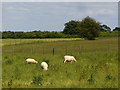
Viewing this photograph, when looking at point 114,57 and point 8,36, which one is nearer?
point 114,57

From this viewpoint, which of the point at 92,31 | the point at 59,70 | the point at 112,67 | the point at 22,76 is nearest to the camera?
the point at 22,76

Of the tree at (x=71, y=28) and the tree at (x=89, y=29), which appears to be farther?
the tree at (x=71, y=28)

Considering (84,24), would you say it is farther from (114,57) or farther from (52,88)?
(52,88)

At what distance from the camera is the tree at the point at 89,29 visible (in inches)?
3649

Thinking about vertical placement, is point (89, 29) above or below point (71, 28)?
below

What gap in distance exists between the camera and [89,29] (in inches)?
3676

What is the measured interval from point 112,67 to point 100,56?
6.28m

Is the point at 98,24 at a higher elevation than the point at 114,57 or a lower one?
higher

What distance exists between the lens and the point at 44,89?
985cm

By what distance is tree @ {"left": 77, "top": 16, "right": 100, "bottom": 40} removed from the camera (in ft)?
304

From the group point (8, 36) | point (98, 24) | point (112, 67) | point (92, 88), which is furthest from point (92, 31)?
point (92, 88)

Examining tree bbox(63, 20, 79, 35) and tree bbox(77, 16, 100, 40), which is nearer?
tree bbox(77, 16, 100, 40)

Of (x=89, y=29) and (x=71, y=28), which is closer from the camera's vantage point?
(x=89, y=29)

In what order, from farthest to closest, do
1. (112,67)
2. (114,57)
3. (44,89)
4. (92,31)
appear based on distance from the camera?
(92,31) → (114,57) → (112,67) → (44,89)
